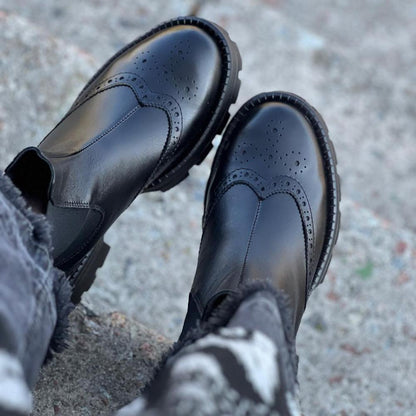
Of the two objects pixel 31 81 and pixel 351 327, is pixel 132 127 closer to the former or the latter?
pixel 31 81

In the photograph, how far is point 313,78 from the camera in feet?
6.74

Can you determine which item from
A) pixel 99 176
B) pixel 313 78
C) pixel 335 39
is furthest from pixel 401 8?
pixel 99 176

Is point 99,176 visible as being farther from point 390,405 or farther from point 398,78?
point 398,78

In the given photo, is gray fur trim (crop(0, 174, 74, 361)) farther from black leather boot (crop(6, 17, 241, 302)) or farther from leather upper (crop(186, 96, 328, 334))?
leather upper (crop(186, 96, 328, 334))

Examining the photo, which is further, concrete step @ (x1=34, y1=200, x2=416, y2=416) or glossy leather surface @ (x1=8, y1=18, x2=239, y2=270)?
concrete step @ (x1=34, y1=200, x2=416, y2=416)

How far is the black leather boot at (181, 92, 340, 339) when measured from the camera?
956mm

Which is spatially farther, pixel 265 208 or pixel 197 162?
pixel 197 162

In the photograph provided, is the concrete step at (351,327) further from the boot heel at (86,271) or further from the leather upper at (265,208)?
the leather upper at (265,208)

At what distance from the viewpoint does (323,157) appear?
117 cm

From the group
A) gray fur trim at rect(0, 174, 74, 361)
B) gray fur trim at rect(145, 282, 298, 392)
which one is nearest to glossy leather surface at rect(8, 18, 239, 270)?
gray fur trim at rect(0, 174, 74, 361)

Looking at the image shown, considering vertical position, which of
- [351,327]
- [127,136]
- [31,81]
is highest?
[127,136]

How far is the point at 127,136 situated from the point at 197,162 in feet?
0.75

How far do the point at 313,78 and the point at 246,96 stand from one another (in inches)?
10.2

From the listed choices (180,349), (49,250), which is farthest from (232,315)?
(49,250)
